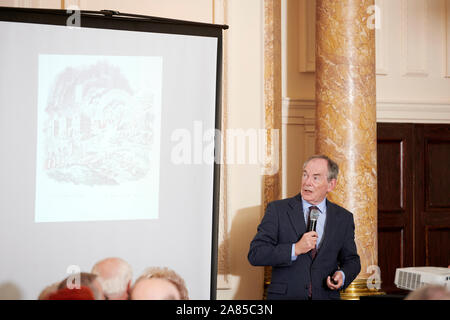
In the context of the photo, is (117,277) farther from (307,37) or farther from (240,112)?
(307,37)

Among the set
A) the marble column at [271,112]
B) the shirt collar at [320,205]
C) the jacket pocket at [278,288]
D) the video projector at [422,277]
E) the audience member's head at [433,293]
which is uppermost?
the marble column at [271,112]

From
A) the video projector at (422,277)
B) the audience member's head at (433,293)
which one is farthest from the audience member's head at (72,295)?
the video projector at (422,277)

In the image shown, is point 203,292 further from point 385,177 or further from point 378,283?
point 385,177

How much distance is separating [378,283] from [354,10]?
216 cm

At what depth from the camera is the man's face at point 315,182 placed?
344 cm

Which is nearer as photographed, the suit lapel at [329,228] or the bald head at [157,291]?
the bald head at [157,291]

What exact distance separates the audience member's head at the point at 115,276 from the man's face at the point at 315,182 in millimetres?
1276

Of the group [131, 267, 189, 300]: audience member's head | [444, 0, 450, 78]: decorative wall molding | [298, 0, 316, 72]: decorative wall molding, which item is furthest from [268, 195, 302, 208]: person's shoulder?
[444, 0, 450, 78]: decorative wall molding

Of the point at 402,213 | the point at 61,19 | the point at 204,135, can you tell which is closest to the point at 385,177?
the point at 402,213

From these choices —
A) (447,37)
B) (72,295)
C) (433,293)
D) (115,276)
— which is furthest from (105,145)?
(447,37)

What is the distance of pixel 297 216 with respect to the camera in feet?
11.3

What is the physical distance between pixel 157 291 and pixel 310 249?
1.73 meters

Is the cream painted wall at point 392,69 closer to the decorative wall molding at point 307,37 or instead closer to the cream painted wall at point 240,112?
the decorative wall molding at point 307,37
